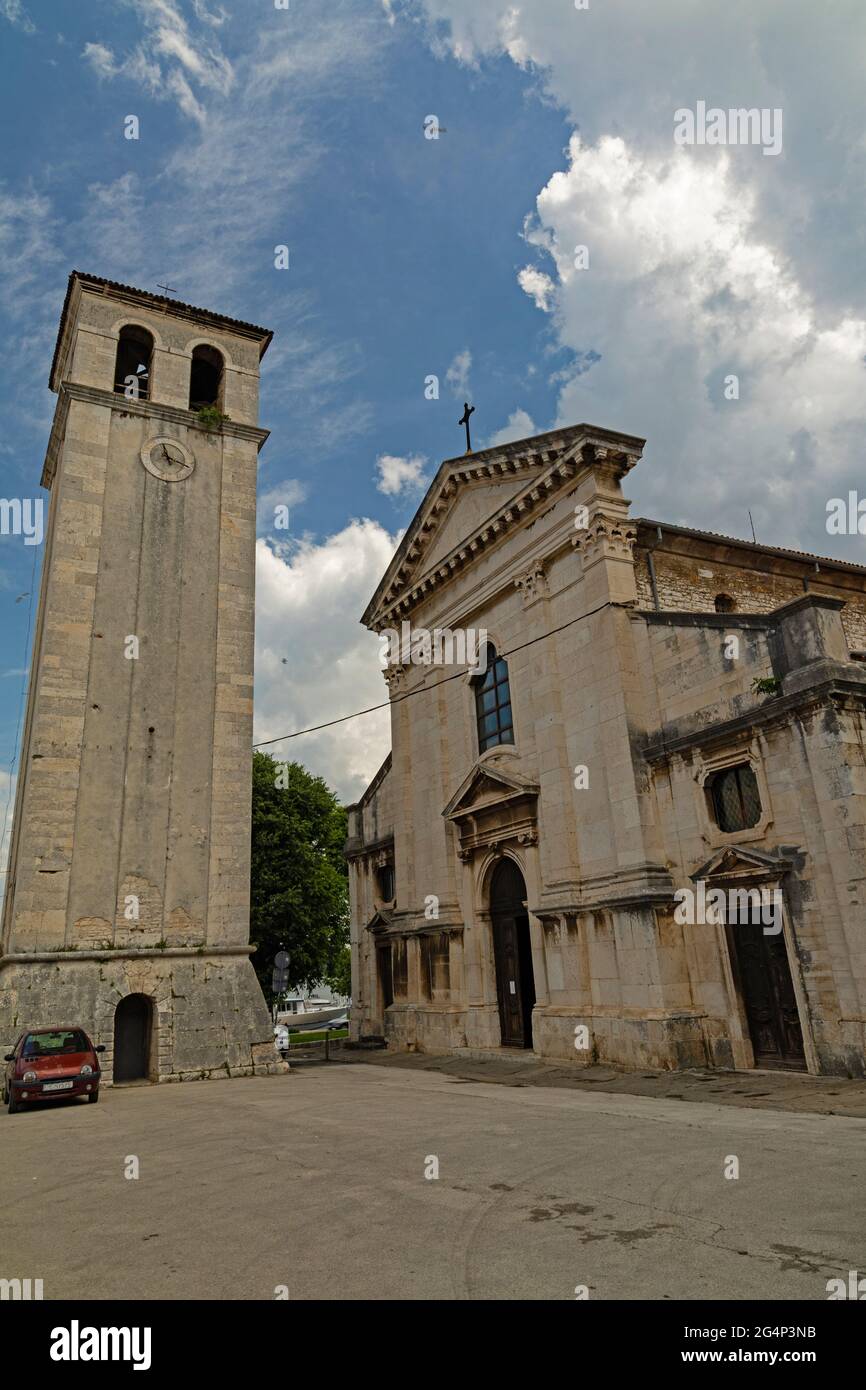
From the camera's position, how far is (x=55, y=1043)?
14414 millimetres

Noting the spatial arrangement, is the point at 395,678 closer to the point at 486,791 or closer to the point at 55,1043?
the point at 486,791

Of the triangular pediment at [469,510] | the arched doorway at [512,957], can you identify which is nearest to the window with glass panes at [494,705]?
the arched doorway at [512,957]

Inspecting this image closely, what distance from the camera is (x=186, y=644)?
20734 mm

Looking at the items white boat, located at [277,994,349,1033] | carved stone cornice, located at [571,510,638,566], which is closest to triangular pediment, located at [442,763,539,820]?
carved stone cornice, located at [571,510,638,566]

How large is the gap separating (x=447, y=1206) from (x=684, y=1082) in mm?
8451

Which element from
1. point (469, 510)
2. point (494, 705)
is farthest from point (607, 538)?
point (469, 510)

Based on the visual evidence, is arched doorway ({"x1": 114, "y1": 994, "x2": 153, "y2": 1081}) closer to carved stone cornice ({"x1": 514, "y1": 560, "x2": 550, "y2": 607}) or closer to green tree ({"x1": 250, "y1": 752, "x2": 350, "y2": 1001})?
carved stone cornice ({"x1": 514, "y1": 560, "x2": 550, "y2": 607})

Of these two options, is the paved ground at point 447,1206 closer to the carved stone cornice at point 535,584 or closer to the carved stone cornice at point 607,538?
the carved stone cornice at point 607,538

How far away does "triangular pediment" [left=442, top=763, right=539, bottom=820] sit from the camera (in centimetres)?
1953

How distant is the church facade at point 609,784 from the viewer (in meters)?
13.0

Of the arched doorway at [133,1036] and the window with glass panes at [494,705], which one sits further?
the window with glass panes at [494,705]

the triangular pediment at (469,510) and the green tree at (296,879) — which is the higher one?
the triangular pediment at (469,510)

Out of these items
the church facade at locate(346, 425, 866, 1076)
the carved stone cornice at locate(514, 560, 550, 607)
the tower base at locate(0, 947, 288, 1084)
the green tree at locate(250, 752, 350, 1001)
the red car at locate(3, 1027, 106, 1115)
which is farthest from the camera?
the green tree at locate(250, 752, 350, 1001)

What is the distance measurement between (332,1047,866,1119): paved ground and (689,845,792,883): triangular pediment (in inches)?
117
